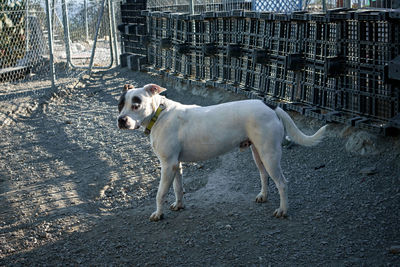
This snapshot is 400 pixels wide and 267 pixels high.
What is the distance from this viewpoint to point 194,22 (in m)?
11.9

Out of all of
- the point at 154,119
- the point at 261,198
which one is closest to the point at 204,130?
the point at 154,119

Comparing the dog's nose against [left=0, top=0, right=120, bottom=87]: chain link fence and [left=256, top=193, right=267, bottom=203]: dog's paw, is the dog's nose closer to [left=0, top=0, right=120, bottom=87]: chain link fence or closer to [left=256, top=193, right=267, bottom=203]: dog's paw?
[left=256, top=193, right=267, bottom=203]: dog's paw

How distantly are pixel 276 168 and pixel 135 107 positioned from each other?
170 cm

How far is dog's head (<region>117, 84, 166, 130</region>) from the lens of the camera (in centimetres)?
542

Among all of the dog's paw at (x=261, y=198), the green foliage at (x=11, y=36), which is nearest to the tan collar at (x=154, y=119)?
the dog's paw at (x=261, y=198)

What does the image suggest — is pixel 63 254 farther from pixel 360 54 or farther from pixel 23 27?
pixel 23 27

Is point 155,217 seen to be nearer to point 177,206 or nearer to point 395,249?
point 177,206

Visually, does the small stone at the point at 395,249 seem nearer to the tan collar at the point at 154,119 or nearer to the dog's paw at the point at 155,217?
the dog's paw at the point at 155,217

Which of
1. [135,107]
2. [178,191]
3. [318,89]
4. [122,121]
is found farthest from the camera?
[318,89]

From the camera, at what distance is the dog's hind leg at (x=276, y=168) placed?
5.48 metres

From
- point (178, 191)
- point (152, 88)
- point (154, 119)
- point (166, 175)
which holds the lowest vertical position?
point (178, 191)

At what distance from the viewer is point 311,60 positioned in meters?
8.04

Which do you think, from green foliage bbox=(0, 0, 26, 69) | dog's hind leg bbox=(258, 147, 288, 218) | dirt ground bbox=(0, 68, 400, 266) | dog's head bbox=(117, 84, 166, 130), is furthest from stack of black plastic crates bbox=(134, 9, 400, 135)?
green foliage bbox=(0, 0, 26, 69)

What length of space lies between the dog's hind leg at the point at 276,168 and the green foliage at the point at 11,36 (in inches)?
454
